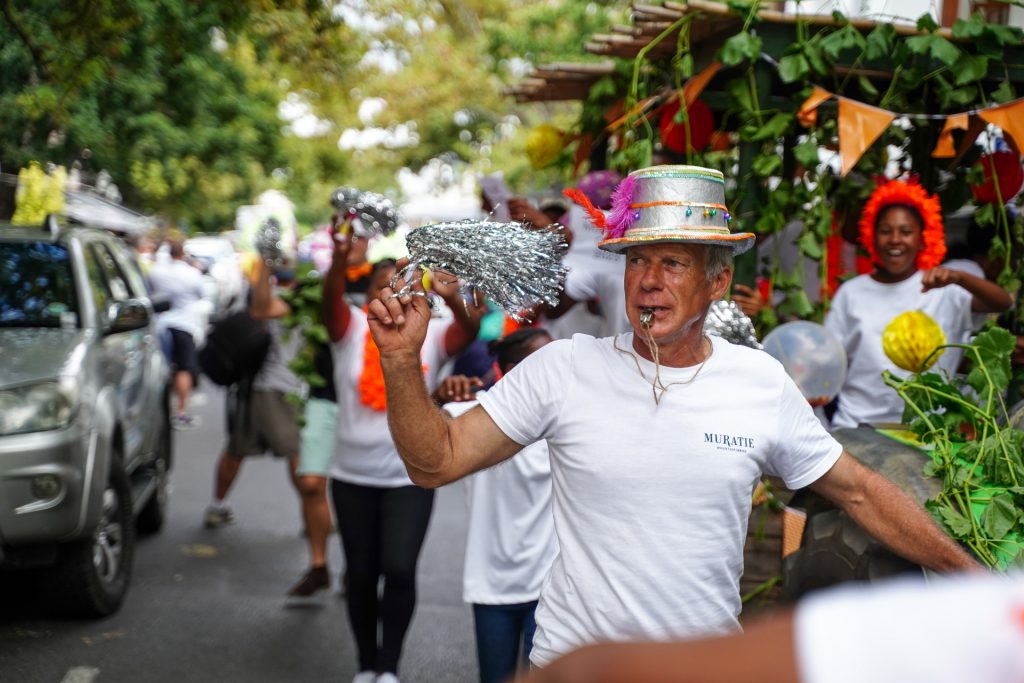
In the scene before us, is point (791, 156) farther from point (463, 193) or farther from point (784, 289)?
point (463, 193)

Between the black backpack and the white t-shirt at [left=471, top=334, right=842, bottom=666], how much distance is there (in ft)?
16.3

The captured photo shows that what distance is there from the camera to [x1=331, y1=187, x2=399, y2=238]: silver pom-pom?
532 centimetres

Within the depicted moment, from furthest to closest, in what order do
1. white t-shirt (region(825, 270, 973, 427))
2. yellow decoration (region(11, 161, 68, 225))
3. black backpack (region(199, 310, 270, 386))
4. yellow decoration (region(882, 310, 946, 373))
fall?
1. yellow decoration (region(11, 161, 68, 225))
2. black backpack (region(199, 310, 270, 386))
3. white t-shirt (region(825, 270, 973, 427))
4. yellow decoration (region(882, 310, 946, 373))

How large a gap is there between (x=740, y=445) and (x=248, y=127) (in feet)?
66.2

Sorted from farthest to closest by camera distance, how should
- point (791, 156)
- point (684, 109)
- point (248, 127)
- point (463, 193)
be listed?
point (463, 193) < point (248, 127) < point (791, 156) < point (684, 109)

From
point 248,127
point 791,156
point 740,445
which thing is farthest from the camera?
point 248,127

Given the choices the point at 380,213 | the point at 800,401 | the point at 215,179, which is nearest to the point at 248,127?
the point at 215,179

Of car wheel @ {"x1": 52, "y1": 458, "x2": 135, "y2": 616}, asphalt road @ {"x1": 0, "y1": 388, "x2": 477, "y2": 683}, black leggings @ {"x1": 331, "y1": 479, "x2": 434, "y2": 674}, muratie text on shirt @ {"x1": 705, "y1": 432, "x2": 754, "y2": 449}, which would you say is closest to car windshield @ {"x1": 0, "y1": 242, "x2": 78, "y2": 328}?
car wheel @ {"x1": 52, "y1": 458, "x2": 135, "y2": 616}

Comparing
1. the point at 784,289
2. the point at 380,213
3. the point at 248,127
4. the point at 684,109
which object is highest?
the point at 248,127

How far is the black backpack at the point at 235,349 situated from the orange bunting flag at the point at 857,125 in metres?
4.01

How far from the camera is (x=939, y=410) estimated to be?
13.1 ft

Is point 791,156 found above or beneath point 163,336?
above

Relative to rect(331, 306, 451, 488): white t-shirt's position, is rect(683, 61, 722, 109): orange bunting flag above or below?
above

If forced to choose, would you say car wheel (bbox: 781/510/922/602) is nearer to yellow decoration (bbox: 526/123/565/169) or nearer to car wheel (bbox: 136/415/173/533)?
yellow decoration (bbox: 526/123/565/169)
